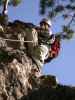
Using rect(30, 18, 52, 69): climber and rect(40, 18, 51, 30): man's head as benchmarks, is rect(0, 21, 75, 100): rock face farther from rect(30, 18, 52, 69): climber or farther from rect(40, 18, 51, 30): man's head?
rect(40, 18, 51, 30): man's head

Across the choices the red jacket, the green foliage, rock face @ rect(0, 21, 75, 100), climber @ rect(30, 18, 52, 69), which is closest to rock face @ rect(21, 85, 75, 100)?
rock face @ rect(0, 21, 75, 100)

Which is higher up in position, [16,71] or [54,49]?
[54,49]

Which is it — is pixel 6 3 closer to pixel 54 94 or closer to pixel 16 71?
pixel 16 71

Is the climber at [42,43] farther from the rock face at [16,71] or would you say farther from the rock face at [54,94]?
the rock face at [54,94]

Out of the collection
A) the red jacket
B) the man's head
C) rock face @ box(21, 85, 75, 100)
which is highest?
the man's head

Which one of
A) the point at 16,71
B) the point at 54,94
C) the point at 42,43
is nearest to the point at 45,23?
the point at 42,43

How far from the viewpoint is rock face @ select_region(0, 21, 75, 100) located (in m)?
10.9

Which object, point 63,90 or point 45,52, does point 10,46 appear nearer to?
point 45,52

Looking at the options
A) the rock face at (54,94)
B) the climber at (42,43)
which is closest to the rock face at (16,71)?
the climber at (42,43)

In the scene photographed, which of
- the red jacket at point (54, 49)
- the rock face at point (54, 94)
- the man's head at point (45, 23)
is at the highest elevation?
the man's head at point (45, 23)

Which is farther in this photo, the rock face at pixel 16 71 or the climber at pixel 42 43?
the climber at pixel 42 43

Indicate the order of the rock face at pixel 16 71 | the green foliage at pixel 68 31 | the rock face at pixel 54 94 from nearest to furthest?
the rock face at pixel 54 94 → the rock face at pixel 16 71 → the green foliage at pixel 68 31

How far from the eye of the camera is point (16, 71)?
11.2 m

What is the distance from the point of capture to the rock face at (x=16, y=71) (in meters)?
10.9
